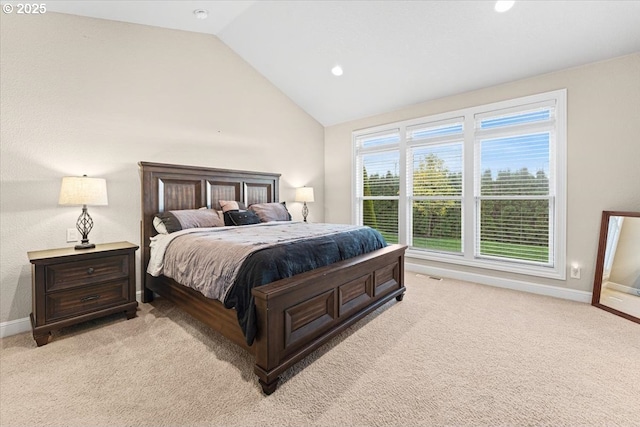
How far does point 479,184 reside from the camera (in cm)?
375

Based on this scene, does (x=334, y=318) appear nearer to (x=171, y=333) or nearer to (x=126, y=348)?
(x=171, y=333)

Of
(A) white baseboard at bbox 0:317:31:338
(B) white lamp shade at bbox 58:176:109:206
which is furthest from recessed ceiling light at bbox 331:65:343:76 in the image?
(A) white baseboard at bbox 0:317:31:338

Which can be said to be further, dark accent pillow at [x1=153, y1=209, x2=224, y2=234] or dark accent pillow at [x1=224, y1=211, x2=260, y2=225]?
dark accent pillow at [x1=224, y1=211, x2=260, y2=225]

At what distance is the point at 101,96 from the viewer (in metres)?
2.81

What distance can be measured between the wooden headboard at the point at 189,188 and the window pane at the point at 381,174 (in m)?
1.69

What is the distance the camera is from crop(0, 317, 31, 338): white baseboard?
2320mm

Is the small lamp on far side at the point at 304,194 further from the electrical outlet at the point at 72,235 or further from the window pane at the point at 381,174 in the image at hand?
the electrical outlet at the point at 72,235

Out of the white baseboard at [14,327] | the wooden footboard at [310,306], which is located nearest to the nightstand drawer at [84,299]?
the white baseboard at [14,327]

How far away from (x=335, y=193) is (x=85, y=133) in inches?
145

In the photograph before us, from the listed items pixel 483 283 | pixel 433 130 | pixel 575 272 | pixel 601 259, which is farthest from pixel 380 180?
pixel 601 259

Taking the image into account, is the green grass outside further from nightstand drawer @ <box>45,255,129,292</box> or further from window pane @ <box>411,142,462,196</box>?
nightstand drawer @ <box>45,255,129,292</box>

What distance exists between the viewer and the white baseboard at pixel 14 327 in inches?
91.4

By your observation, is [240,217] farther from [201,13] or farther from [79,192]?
[201,13]

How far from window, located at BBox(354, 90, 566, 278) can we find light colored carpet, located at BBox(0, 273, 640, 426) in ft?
3.45
